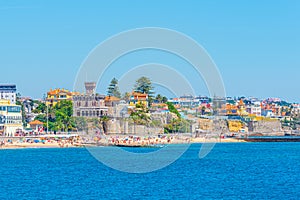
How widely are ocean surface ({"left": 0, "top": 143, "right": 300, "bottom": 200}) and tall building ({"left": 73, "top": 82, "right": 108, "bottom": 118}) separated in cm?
5465

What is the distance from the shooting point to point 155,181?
49.7 m

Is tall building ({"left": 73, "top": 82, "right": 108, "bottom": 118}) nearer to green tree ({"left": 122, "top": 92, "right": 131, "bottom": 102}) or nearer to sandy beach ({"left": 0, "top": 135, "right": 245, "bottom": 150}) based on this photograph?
green tree ({"left": 122, "top": 92, "right": 131, "bottom": 102})

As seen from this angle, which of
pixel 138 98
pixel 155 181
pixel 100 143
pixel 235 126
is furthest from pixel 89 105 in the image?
pixel 155 181

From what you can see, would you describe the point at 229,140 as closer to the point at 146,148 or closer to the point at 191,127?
the point at 191,127

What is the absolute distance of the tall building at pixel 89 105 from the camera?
124 meters

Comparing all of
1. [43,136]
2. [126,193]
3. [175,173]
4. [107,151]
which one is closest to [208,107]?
[43,136]

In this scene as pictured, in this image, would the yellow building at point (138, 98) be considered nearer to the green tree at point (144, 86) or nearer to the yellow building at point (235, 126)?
the green tree at point (144, 86)

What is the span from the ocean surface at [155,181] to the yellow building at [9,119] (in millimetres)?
49149

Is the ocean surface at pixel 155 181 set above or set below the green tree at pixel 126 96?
below

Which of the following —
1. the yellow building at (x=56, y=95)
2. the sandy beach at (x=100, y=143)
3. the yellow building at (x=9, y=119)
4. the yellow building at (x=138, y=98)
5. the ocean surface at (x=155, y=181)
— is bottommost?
the ocean surface at (x=155, y=181)

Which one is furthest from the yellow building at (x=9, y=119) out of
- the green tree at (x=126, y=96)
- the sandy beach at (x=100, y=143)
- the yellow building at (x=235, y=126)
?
the yellow building at (x=235, y=126)

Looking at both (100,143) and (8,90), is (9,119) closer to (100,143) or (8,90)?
(100,143)

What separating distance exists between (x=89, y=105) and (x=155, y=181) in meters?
76.0

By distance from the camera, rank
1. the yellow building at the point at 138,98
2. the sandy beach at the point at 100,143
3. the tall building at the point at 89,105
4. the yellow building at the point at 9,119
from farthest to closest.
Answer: the yellow building at the point at 138,98
the tall building at the point at 89,105
the yellow building at the point at 9,119
the sandy beach at the point at 100,143
